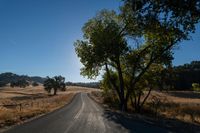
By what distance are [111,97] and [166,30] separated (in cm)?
4169

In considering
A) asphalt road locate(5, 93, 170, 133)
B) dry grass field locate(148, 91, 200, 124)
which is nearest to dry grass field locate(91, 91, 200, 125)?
dry grass field locate(148, 91, 200, 124)

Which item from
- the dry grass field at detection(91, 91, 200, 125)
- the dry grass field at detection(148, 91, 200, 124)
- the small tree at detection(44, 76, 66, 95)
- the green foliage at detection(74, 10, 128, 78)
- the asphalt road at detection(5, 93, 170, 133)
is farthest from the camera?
the small tree at detection(44, 76, 66, 95)

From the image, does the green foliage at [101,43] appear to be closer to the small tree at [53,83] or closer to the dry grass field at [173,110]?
the dry grass field at [173,110]

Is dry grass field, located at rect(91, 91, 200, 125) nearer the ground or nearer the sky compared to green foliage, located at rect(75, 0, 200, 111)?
nearer the ground

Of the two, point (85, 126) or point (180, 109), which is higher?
point (180, 109)

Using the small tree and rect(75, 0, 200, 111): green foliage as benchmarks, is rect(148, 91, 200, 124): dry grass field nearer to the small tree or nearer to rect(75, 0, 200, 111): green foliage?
rect(75, 0, 200, 111): green foliage

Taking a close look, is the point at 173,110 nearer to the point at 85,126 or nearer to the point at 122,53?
the point at 122,53

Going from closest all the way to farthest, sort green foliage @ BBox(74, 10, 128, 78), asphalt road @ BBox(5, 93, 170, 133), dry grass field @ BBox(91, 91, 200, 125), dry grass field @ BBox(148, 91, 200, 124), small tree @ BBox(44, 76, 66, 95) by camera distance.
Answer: asphalt road @ BBox(5, 93, 170, 133)
dry grass field @ BBox(91, 91, 200, 125)
dry grass field @ BBox(148, 91, 200, 124)
green foliage @ BBox(74, 10, 128, 78)
small tree @ BBox(44, 76, 66, 95)

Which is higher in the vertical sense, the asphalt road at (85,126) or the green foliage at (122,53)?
the green foliage at (122,53)

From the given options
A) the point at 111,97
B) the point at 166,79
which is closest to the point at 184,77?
the point at 111,97

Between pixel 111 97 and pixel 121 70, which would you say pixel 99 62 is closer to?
pixel 121 70

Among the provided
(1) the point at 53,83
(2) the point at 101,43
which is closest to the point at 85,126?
(2) the point at 101,43

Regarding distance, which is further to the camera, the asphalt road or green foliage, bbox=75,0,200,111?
green foliage, bbox=75,0,200,111

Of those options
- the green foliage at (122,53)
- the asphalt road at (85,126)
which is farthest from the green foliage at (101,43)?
the asphalt road at (85,126)
